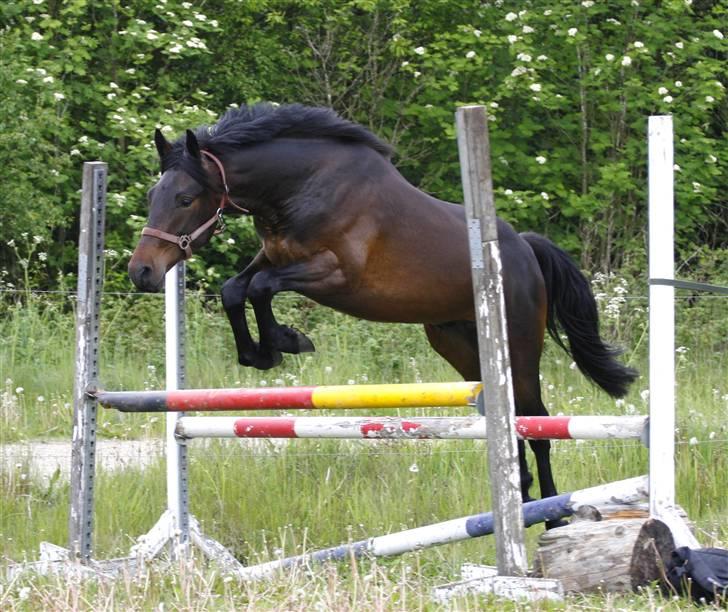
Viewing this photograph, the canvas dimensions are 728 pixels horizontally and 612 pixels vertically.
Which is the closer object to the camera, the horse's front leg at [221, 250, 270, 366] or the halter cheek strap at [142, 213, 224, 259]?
the halter cheek strap at [142, 213, 224, 259]

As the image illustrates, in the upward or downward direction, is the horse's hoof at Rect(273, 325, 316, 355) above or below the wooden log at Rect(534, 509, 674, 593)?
above

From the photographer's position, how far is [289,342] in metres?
4.77

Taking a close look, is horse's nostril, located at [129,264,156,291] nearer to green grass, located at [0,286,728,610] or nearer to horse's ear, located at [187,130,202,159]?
horse's ear, located at [187,130,202,159]

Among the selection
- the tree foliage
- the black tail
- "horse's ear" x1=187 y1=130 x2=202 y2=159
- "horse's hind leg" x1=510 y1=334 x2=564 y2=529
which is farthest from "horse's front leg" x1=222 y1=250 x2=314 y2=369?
the tree foliage

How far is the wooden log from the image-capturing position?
371 cm

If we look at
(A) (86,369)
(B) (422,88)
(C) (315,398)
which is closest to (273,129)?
(A) (86,369)

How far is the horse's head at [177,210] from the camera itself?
4582mm

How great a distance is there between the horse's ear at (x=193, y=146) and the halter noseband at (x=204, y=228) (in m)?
0.10

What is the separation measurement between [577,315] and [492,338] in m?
2.27

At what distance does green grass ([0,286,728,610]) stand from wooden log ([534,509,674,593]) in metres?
0.09

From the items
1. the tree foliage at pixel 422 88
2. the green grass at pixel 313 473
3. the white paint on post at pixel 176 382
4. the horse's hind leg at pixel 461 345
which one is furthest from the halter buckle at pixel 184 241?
the tree foliage at pixel 422 88

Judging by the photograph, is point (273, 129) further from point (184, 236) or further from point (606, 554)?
point (606, 554)

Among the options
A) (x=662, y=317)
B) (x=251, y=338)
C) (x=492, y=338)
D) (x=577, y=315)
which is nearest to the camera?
(x=492, y=338)

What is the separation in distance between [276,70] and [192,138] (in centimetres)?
806
